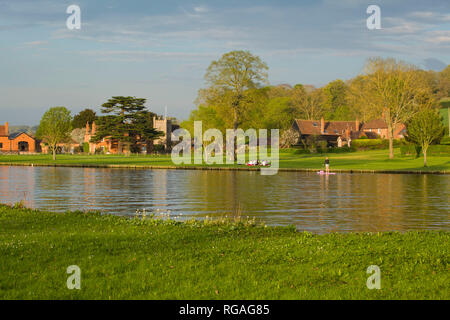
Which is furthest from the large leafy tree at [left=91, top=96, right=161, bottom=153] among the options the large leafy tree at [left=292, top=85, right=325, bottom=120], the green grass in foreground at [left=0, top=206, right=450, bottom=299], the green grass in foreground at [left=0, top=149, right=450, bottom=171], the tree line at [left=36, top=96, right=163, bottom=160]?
the green grass in foreground at [left=0, top=206, right=450, bottom=299]

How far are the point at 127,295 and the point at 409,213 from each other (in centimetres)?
1937

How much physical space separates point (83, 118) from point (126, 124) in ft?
207

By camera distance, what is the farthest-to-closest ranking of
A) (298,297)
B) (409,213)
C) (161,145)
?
(161,145) → (409,213) → (298,297)

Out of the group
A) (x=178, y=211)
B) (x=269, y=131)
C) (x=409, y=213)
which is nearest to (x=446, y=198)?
(x=409, y=213)

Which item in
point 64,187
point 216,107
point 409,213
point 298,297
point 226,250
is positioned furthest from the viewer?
point 216,107

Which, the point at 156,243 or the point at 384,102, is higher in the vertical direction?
the point at 384,102

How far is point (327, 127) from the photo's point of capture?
140 m

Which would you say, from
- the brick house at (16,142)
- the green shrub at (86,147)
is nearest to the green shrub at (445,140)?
the green shrub at (86,147)

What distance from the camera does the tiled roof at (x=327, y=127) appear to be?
13325 centimetres

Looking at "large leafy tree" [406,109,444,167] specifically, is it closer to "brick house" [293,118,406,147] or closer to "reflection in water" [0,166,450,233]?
"reflection in water" [0,166,450,233]

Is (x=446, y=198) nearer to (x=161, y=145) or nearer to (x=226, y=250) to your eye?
(x=226, y=250)

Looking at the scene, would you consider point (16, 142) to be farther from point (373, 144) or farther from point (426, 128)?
point (426, 128)

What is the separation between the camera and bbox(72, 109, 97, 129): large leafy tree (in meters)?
174
